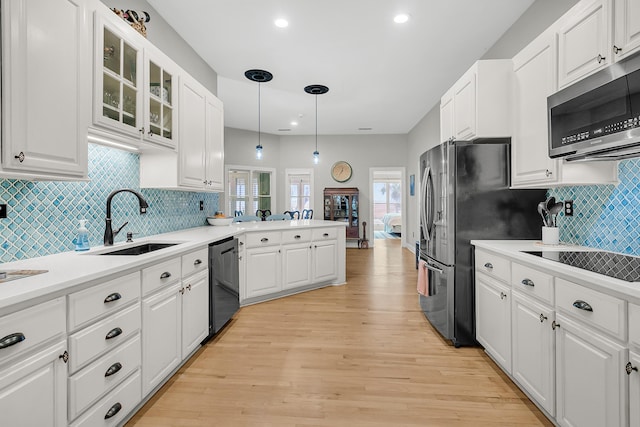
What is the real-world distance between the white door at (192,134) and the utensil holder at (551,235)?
286cm

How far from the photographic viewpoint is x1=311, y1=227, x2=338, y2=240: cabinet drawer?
4129mm

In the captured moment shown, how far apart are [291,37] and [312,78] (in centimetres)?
115

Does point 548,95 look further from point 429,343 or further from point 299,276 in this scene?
point 299,276

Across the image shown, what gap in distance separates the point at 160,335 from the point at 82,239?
765mm

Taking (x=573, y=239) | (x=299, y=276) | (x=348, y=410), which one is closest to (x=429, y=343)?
(x=348, y=410)

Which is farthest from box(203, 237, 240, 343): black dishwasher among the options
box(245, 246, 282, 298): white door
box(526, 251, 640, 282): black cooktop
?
box(526, 251, 640, 282): black cooktop

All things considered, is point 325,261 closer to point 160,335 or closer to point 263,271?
point 263,271

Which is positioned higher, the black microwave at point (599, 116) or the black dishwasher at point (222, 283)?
the black microwave at point (599, 116)

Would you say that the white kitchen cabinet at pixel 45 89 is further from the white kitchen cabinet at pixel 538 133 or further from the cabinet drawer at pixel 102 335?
the white kitchen cabinet at pixel 538 133

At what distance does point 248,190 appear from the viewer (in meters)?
7.85

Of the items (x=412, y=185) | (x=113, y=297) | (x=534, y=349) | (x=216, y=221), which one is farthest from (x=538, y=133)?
(x=412, y=185)

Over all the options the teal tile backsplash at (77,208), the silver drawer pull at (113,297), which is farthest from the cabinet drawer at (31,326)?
the teal tile backsplash at (77,208)

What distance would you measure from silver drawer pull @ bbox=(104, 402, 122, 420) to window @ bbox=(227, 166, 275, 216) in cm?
615

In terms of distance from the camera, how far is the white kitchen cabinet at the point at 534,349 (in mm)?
1588
